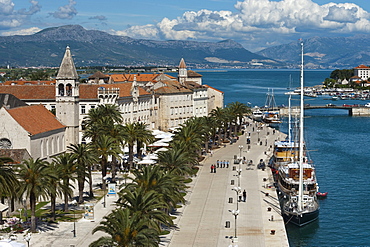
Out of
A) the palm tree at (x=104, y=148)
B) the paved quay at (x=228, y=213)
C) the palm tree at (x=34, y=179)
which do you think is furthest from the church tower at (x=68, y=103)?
the palm tree at (x=34, y=179)

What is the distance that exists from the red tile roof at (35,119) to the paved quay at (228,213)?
58.9ft

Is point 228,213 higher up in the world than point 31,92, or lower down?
lower down

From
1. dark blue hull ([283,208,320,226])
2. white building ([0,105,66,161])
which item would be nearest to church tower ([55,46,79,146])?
white building ([0,105,66,161])

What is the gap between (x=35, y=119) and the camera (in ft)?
240

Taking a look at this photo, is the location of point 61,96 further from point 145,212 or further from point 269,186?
point 145,212

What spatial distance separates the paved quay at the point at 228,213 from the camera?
4884 centimetres

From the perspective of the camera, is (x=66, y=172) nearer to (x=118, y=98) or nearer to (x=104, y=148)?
(x=104, y=148)

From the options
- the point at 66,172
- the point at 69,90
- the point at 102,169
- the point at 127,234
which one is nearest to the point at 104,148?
the point at 102,169

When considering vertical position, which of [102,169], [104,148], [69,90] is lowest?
[102,169]

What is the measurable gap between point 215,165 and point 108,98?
22.6 metres

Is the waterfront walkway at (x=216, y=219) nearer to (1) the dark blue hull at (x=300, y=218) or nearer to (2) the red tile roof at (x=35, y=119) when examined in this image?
(1) the dark blue hull at (x=300, y=218)

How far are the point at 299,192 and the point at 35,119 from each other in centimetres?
3055

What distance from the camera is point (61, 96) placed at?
271 ft

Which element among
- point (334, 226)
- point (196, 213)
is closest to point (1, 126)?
point (196, 213)
